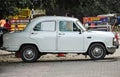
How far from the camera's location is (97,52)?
19406mm

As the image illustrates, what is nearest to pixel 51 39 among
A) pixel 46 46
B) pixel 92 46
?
pixel 46 46

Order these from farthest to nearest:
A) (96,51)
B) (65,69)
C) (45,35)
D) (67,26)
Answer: (96,51) → (67,26) → (45,35) → (65,69)

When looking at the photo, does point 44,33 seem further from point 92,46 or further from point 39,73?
point 39,73

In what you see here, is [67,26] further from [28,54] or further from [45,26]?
[28,54]

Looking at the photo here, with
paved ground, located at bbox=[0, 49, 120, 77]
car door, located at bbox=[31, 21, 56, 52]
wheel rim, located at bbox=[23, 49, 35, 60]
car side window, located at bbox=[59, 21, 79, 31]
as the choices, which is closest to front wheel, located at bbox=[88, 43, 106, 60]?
paved ground, located at bbox=[0, 49, 120, 77]

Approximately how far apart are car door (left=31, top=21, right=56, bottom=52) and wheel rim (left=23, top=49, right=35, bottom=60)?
429mm

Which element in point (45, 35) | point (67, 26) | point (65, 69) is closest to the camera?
point (65, 69)

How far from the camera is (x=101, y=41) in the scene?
63.1 feet

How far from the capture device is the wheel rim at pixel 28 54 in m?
19.3

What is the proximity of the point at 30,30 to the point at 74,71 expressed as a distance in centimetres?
426

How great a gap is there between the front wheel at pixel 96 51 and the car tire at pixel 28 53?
223 centimetres

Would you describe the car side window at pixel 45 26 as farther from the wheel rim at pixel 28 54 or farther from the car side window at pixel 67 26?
the wheel rim at pixel 28 54

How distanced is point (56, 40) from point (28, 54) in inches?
51.3

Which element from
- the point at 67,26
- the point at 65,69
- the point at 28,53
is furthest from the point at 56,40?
the point at 65,69
